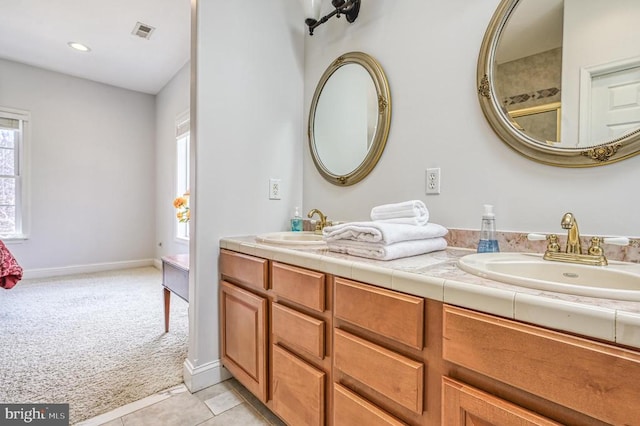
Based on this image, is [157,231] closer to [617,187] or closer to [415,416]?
[415,416]

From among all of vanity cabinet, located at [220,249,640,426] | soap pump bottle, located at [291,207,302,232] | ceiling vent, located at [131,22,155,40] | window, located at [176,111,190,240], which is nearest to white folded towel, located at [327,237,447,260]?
vanity cabinet, located at [220,249,640,426]

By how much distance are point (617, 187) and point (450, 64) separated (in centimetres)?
76

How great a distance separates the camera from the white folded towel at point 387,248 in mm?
999

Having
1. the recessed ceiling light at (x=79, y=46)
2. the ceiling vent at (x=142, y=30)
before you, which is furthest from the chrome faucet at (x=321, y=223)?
the recessed ceiling light at (x=79, y=46)

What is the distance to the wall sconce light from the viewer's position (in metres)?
1.67

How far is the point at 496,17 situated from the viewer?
1.18 meters

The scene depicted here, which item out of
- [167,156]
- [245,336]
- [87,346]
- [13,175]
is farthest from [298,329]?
[13,175]

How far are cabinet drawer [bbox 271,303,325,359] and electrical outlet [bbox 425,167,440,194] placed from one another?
0.77 meters

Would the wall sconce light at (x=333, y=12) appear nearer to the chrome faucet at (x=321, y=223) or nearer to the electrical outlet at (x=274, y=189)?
the electrical outlet at (x=274, y=189)

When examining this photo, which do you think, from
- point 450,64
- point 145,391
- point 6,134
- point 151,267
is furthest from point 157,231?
point 450,64

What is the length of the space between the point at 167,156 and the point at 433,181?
395 cm

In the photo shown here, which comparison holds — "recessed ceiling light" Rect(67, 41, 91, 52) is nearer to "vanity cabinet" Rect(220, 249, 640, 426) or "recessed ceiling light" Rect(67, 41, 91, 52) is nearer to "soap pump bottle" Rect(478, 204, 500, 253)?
"vanity cabinet" Rect(220, 249, 640, 426)

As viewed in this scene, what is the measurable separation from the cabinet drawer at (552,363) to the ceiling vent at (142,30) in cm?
356

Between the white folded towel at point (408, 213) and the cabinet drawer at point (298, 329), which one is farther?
the white folded towel at point (408, 213)
